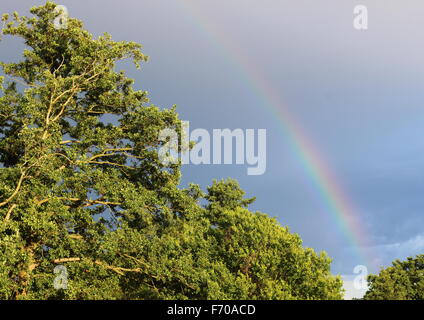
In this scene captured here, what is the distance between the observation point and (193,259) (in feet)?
98.4

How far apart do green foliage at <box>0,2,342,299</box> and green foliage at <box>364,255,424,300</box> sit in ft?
100

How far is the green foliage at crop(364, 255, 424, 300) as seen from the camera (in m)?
59.6

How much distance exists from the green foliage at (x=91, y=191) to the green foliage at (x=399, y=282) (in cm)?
3054

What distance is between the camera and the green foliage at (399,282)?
59.6 m

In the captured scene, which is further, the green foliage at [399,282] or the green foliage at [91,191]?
the green foliage at [399,282]

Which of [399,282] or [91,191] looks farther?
[399,282]

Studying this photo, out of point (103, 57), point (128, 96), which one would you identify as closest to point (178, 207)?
point (128, 96)

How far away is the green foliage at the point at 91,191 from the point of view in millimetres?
23266

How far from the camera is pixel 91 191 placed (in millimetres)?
26797

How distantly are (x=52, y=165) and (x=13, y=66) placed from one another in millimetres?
8828

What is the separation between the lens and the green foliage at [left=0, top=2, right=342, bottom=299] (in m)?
23.3

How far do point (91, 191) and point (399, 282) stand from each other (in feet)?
170

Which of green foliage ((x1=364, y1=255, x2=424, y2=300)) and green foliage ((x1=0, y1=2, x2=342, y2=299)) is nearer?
green foliage ((x1=0, y1=2, x2=342, y2=299))
